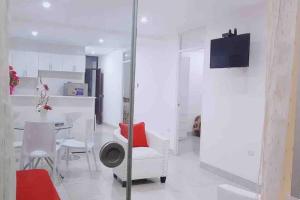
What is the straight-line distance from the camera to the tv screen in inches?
141

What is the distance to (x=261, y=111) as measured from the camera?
3.48 metres

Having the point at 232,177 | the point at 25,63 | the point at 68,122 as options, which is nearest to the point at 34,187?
the point at 68,122

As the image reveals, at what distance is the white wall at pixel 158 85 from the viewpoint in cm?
538

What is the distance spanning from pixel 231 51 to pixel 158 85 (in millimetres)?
2360

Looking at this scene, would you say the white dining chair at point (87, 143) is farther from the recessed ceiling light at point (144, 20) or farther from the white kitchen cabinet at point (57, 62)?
the recessed ceiling light at point (144, 20)

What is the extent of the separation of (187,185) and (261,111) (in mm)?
1325

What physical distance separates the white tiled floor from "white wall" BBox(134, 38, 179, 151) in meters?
1.40

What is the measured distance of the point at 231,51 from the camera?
372 centimetres

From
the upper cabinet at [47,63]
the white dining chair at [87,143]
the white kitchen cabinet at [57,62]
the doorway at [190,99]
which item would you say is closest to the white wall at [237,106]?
the doorway at [190,99]

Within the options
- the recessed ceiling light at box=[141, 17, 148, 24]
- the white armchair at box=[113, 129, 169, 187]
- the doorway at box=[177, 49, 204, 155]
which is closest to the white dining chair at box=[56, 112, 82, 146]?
the white armchair at box=[113, 129, 169, 187]

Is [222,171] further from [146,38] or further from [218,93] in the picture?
[146,38]

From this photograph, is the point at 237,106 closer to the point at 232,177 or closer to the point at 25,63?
the point at 232,177

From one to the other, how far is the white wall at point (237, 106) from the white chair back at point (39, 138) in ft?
7.85

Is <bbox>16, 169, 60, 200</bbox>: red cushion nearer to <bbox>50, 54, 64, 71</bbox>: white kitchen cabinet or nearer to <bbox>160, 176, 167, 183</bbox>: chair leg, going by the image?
<bbox>50, 54, 64, 71</bbox>: white kitchen cabinet
